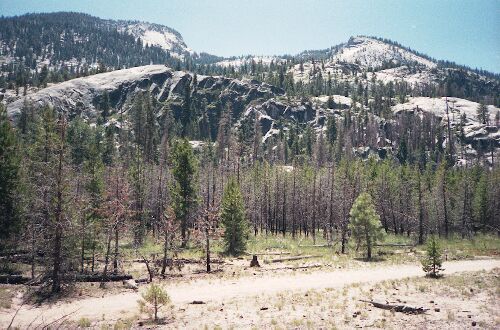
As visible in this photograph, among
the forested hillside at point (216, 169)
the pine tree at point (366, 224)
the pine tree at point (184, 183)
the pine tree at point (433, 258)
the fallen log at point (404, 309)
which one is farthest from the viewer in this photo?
the pine tree at point (184, 183)

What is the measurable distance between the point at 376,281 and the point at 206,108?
15828 centimetres

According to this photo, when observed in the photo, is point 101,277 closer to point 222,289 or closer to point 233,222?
point 222,289

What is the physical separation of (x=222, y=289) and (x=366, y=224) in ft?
70.2

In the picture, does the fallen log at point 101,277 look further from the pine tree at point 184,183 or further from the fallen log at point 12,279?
the pine tree at point 184,183

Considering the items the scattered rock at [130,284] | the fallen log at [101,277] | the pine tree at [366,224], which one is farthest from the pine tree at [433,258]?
the fallen log at [101,277]

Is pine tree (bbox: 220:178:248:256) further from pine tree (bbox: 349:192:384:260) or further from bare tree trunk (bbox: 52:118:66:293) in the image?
bare tree trunk (bbox: 52:118:66:293)

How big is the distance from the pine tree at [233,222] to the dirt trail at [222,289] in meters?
10.7

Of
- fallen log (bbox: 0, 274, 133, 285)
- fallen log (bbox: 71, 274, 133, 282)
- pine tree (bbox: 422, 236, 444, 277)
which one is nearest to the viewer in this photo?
fallen log (bbox: 0, 274, 133, 285)

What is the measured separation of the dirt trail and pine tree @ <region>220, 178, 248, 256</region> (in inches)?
420

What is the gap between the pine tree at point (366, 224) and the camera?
130ft

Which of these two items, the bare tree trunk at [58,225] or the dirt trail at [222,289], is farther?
the bare tree trunk at [58,225]

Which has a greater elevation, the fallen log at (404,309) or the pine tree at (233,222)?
the pine tree at (233,222)

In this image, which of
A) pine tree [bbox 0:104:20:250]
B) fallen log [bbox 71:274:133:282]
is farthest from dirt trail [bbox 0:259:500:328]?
pine tree [bbox 0:104:20:250]

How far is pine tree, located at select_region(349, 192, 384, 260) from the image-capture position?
39.8m
